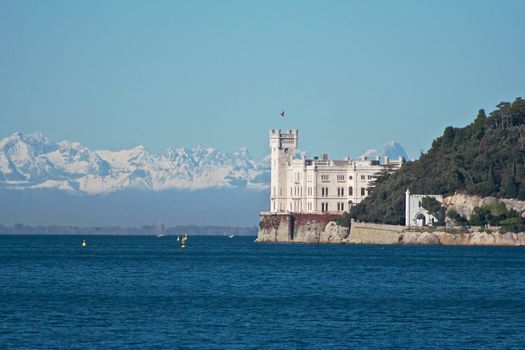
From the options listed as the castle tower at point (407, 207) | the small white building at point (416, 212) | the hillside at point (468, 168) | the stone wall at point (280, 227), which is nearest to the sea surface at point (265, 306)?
the hillside at point (468, 168)

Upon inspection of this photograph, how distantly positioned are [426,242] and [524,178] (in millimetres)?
13658

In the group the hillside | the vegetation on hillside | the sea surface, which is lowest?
the sea surface

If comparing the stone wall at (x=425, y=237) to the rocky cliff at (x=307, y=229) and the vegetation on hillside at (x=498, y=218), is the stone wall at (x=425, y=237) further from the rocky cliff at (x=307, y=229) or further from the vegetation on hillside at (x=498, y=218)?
the rocky cliff at (x=307, y=229)

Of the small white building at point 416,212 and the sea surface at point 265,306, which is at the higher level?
the small white building at point 416,212

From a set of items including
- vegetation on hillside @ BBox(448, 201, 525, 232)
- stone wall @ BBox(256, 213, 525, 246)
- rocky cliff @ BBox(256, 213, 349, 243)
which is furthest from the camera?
rocky cliff @ BBox(256, 213, 349, 243)

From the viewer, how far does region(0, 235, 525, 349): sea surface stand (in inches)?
2287

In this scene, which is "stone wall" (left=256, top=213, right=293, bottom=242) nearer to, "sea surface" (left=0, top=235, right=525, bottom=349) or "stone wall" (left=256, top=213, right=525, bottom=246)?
"stone wall" (left=256, top=213, right=525, bottom=246)

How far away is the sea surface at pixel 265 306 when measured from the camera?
58.1 metres

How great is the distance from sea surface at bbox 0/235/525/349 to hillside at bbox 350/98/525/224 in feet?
143

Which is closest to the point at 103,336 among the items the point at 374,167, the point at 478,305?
the point at 478,305

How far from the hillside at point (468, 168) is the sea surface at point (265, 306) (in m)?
43.6

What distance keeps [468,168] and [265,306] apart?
95234 mm

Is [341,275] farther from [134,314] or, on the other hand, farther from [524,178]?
[524,178]

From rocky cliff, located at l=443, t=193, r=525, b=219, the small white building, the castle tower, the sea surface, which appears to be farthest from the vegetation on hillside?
the sea surface
